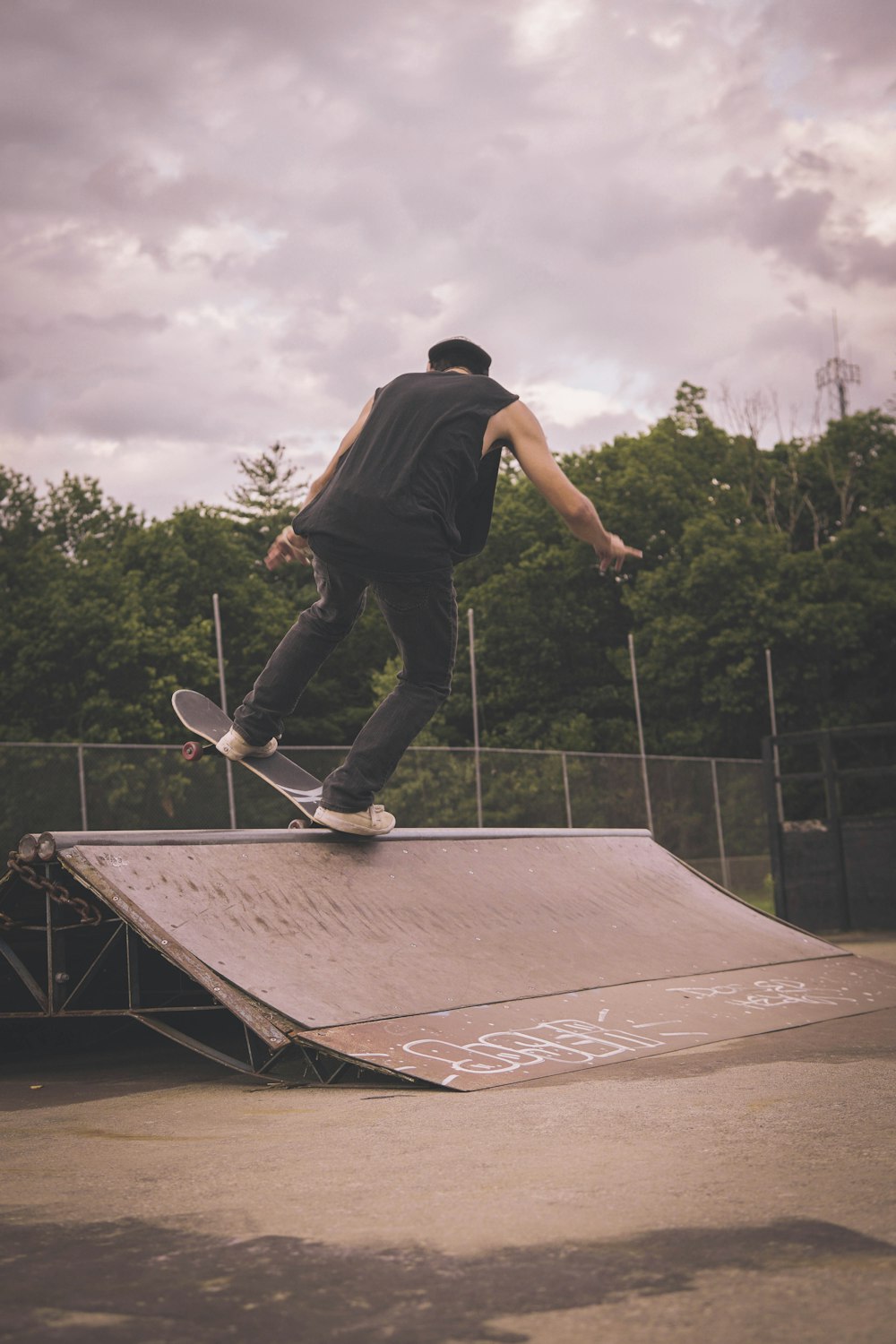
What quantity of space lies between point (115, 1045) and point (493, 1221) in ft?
12.1

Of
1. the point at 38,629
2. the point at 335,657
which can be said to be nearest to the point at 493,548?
the point at 335,657

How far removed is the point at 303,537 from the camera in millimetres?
4770

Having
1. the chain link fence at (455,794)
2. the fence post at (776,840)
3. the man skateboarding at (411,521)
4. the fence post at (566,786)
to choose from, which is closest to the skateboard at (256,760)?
the man skateboarding at (411,521)

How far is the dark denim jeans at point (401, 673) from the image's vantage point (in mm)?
4738

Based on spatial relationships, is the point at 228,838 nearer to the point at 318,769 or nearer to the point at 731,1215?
the point at 731,1215

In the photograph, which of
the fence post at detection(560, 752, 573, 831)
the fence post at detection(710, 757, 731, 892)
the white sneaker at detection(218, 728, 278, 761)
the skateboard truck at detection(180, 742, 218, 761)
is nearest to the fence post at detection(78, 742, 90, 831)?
the fence post at detection(560, 752, 573, 831)

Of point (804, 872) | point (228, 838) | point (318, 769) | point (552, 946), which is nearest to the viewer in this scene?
point (228, 838)

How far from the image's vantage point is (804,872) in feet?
45.7

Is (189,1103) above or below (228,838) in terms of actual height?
below

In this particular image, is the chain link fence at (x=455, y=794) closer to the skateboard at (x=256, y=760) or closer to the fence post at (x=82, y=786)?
the fence post at (x=82, y=786)

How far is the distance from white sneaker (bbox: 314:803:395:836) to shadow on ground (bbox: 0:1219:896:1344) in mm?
2973

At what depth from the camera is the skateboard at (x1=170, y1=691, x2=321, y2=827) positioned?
5285mm

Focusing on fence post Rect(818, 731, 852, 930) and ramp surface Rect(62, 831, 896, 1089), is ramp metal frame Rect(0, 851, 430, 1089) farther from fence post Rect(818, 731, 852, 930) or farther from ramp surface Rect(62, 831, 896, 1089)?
fence post Rect(818, 731, 852, 930)

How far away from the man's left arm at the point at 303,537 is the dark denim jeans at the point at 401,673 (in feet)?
0.53
